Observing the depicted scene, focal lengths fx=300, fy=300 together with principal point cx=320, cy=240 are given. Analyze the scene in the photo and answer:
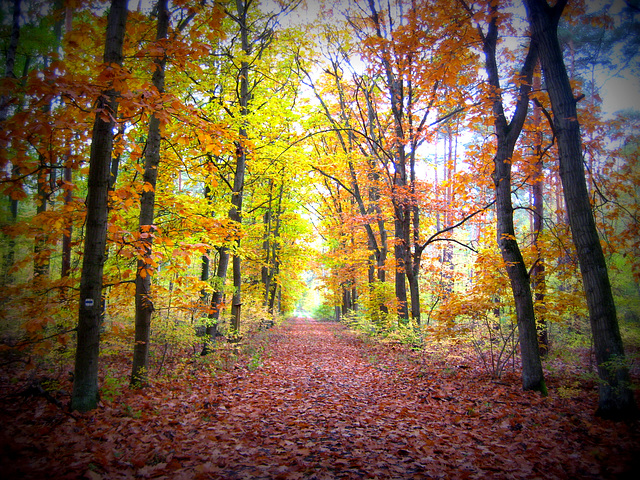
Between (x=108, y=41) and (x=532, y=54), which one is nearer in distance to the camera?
(x=108, y=41)

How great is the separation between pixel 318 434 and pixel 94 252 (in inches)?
161

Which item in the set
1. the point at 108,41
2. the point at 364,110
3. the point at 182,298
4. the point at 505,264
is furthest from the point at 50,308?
the point at 364,110

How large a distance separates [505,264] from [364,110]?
11.0 metres

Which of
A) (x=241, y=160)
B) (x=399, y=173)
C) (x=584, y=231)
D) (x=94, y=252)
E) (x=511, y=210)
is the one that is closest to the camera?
(x=94, y=252)

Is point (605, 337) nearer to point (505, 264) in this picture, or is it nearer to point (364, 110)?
point (505, 264)

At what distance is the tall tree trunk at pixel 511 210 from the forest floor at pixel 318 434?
0.63 m

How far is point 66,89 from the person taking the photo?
3.13 m

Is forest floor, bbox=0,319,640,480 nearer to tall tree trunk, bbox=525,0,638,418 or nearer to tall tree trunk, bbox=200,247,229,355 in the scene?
tall tree trunk, bbox=525,0,638,418

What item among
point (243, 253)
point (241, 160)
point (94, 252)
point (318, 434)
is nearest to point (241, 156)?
point (241, 160)

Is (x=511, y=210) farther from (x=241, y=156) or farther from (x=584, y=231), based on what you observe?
(x=241, y=156)

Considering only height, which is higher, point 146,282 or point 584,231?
point 584,231

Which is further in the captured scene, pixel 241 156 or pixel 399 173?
pixel 399 173

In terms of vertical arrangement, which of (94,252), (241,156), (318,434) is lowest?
(318,434)

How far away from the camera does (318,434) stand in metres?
4.32
